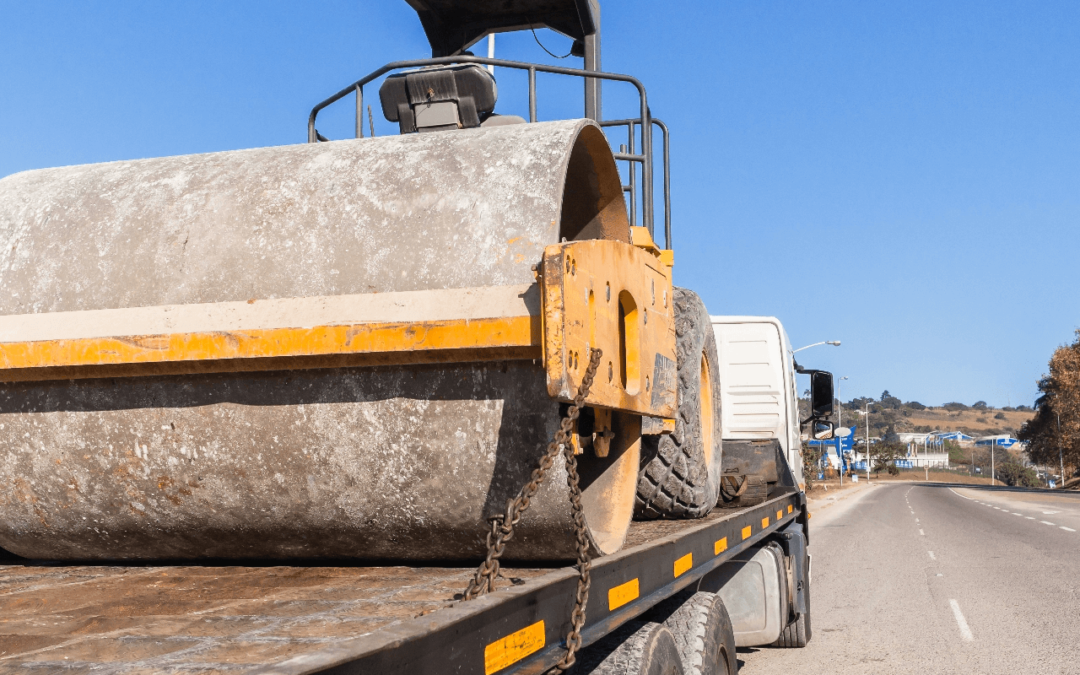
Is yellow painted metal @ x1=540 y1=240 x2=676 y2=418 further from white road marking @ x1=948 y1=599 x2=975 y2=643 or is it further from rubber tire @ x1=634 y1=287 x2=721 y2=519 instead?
white road marking @ x1=948 y1=599 x2=975 y2=643

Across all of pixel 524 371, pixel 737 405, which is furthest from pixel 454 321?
pixel 737 405

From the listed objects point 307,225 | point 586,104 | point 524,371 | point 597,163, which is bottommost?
point 524,371

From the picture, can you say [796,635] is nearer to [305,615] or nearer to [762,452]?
[762,452]

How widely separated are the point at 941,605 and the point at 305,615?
10209 mm

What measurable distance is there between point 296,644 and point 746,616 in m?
4.93

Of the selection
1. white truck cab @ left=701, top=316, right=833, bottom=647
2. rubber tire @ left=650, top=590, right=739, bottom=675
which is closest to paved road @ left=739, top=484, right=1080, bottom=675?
white truck cab @ left=701, top=316, right=833, bottom=647

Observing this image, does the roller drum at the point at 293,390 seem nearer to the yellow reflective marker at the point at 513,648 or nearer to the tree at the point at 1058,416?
the yellow reflective marker at the point at 513,648

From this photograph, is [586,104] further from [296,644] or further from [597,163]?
[296,644]

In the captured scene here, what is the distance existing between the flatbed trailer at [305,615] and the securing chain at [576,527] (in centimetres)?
3

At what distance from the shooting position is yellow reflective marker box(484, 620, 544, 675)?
182 cm

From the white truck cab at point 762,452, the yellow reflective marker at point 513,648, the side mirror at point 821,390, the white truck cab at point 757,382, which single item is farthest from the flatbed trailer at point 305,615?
the side mirror at point 821,390

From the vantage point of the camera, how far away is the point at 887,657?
8102mm

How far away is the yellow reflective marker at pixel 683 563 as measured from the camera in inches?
135

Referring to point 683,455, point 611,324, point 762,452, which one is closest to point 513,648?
point 611,324
